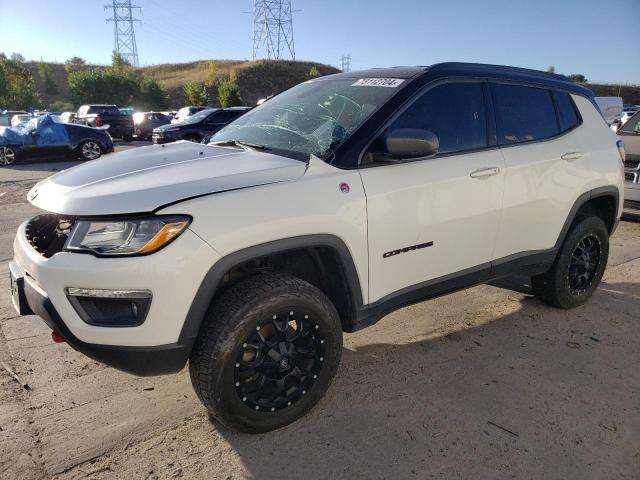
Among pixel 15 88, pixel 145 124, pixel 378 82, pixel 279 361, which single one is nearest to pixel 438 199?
pixel 378 82

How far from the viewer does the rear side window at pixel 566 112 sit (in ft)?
12.3

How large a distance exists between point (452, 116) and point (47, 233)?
241cm

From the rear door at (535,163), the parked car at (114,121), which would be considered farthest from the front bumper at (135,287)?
the parked car at (114,121)

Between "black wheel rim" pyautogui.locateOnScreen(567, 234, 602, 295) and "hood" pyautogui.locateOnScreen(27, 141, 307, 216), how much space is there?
2657 mm

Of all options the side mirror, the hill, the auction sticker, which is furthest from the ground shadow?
the hill

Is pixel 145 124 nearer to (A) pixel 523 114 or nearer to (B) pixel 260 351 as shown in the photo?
(A) pixel 523 114

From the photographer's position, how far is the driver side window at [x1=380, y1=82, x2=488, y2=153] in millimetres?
2933

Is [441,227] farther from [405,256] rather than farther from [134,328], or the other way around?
[134,328]

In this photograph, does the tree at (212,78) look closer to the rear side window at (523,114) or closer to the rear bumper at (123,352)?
the rear side window at (523,114)

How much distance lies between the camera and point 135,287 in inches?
81.0

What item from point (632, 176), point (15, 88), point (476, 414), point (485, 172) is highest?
point (15, 88)

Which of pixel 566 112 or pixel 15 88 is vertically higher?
Result: pixel 15 88

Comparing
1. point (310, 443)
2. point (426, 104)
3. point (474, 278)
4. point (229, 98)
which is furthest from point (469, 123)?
point (229, 98)

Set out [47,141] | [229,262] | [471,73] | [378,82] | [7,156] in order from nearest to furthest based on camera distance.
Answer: [229,262]
[378,82]
[471,73]
[7,156]
[47,141]
